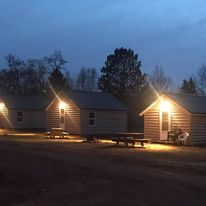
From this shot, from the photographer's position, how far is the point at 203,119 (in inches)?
1296

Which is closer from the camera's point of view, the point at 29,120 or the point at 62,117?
the point at 62,117

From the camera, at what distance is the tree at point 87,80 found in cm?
11796

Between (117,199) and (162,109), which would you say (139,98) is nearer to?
(162,109)

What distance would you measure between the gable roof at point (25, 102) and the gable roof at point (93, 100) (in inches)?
515

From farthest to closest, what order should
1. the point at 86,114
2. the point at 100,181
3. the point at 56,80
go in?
the point at 56,80 → the point at 86,114 → the point at 100,181

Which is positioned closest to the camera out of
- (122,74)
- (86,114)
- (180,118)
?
(180,118)

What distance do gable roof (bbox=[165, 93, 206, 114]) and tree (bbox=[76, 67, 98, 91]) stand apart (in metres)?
81.9

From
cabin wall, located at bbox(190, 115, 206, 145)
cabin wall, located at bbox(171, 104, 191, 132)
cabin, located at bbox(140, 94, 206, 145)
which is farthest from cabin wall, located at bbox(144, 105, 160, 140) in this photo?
cabin wall, located at bbox(190, 115, 206, 145)

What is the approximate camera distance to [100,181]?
13.8m

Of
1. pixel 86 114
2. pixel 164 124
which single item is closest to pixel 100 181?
pixel 164 124

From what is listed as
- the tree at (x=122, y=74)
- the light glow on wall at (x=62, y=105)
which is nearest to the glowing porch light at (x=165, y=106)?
the light glow on wall at (x=62, y=105)

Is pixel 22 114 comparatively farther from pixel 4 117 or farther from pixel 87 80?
pixel 87 80

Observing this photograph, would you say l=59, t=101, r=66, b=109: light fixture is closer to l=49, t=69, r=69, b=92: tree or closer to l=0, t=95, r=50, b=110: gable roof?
l=0, t=95, r=50, b=110: gable roof

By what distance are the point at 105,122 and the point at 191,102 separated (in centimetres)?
1308
